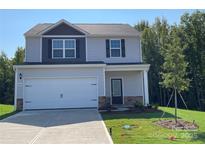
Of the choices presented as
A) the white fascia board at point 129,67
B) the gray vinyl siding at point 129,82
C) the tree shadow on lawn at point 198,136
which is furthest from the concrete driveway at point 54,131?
the gray vinyl siding at point 129,82

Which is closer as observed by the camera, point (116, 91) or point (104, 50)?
point (104, 50)

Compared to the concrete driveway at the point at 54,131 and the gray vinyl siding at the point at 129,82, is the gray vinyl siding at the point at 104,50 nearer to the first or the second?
the gray vinyl siding at the point at 129,82

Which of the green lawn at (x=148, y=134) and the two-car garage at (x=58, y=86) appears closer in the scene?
the green lawn at (x=148, y=134)

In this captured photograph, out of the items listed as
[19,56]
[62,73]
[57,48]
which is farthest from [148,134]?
[19,56]

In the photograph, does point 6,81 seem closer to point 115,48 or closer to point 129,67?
point 115,48

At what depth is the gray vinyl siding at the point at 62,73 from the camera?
19016 mm

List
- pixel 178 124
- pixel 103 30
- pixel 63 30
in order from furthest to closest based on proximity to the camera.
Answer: pixel 103 30
pixel 63 30
pixel 178 124

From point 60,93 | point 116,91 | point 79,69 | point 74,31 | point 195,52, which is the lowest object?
point 60,93

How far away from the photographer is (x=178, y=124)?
12422 millimetres

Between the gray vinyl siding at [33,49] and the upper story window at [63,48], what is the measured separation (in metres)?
1.14

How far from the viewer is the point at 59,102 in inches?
765

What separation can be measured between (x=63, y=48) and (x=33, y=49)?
229 centimetres

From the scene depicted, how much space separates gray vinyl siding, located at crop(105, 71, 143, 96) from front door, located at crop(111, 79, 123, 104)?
29cm
